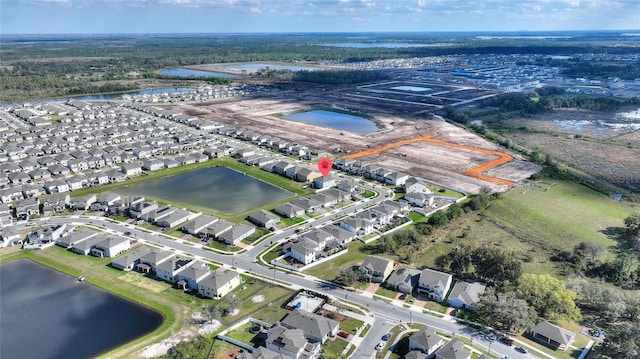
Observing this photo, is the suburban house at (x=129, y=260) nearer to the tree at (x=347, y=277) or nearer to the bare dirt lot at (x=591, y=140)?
the tree at (x=347, y=277)

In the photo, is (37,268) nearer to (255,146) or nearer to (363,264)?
(363,264)

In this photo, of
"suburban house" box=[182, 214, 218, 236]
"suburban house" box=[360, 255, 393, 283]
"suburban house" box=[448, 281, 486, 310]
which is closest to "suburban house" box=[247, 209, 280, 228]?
"suburban house" box=[182, 214, 218, 236]

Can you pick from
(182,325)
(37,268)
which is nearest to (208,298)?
(182,325)

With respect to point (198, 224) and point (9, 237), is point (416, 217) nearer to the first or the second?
point (198, 224)

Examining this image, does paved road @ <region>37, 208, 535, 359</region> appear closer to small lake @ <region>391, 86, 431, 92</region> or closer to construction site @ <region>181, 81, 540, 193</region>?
construction site @ <region>181, 81, 540, 193</region>

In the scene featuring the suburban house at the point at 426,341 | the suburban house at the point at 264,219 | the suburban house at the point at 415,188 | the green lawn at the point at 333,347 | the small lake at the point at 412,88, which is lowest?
the green lawn at the point at 333,347

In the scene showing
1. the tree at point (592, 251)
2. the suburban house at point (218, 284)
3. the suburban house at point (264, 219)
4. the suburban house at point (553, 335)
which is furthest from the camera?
the suburban house at point (264, 219)

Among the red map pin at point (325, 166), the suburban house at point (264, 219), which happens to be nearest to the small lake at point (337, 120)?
the red map pin at point (325, 166)
